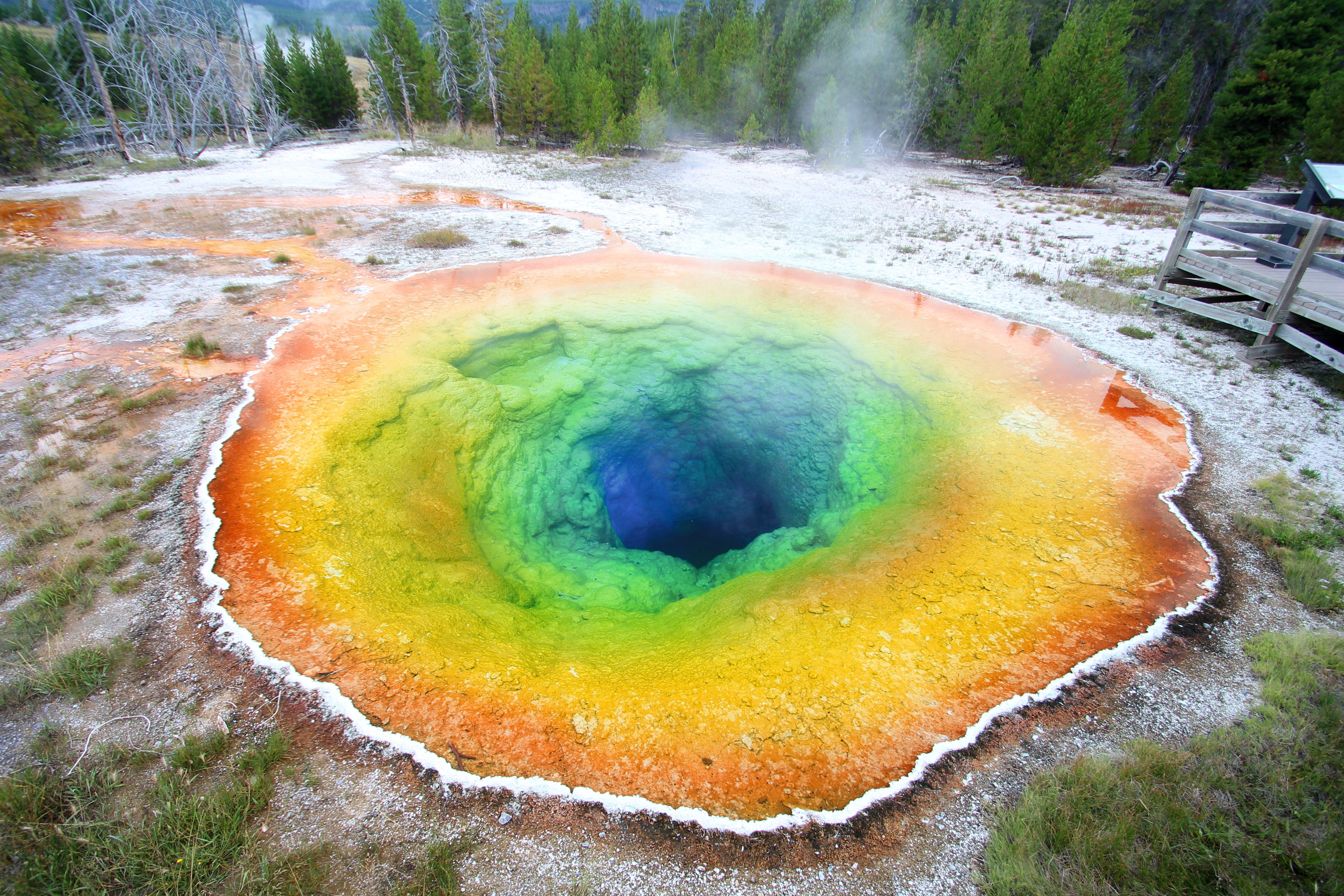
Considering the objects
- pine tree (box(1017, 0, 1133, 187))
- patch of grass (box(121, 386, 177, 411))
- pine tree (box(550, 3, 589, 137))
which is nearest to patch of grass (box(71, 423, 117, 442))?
patch of grass (box(121, 386, 177, 411))

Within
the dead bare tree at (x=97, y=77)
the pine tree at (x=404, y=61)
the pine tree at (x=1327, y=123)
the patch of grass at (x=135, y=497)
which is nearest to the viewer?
the patch of grass at (x=135, y=497)

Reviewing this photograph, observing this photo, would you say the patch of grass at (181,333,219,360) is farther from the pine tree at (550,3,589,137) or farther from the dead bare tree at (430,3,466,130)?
the dead bare tree at (430,3,466,130)

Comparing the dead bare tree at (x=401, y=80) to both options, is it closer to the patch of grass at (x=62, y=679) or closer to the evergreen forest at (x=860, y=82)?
the evergreen forest at (x=860, y=82)

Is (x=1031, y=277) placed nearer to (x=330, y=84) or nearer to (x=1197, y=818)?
(x=1197, y=818)

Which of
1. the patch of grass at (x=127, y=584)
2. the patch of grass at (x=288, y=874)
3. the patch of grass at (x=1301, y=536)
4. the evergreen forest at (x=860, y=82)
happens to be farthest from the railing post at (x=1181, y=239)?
the evergreen forest at (x=860, y=82)

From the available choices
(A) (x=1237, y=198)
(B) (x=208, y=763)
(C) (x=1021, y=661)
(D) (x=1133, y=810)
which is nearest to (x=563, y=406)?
(B) (x=208, y=763)

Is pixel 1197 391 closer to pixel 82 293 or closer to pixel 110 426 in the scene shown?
pixel 110 426
